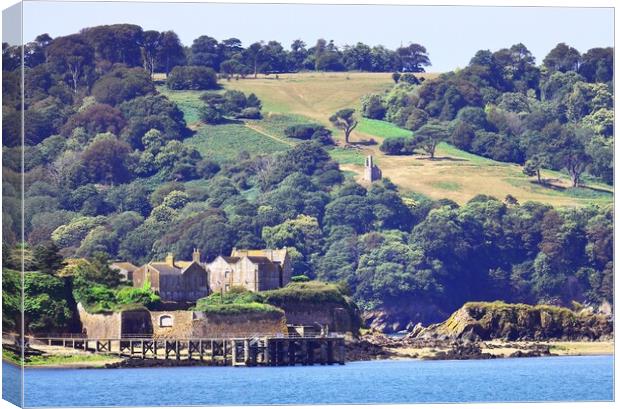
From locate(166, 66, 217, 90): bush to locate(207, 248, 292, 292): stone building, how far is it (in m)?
37.1

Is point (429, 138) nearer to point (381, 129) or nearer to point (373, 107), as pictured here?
point (381, 129)

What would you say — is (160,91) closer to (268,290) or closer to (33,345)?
(268,290)

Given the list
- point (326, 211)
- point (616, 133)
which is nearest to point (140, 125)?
point (326, 211)

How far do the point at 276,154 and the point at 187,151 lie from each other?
5.20 metres

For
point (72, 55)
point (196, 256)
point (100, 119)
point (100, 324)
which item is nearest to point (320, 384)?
point (100, 324)

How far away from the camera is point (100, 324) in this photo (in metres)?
83.7

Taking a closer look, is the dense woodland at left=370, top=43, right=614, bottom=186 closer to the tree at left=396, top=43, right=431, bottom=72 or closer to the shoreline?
the tree at left=396, top=43, right=431, bottom=72

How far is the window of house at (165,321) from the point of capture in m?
85.4

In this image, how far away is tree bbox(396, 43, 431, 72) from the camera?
145 meters

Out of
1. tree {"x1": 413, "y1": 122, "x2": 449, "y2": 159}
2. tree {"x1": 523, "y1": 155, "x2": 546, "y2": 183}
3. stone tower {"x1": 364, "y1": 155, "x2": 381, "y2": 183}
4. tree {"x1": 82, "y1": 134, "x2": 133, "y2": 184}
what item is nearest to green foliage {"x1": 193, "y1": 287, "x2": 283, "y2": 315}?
tree {"x1": 82, "y1": 134, "x2": 133, "y2": 184}

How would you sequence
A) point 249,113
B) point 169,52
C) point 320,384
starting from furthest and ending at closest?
point 249,113, point 169,52, point 320,384

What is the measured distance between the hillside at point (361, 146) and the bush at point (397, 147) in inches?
21.2

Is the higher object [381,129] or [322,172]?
[381,129]

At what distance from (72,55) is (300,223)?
1747 centimetres
